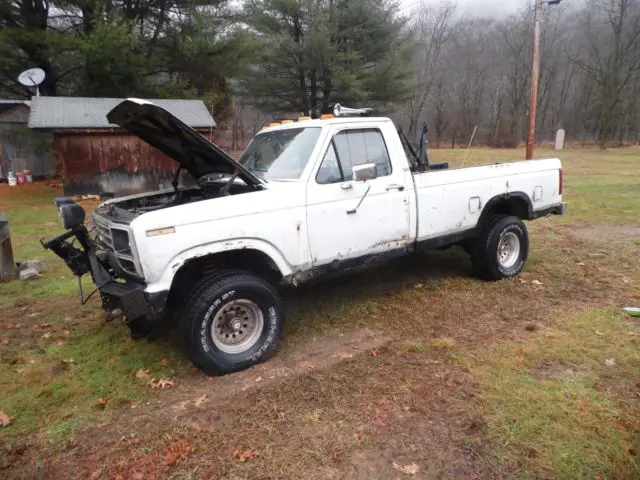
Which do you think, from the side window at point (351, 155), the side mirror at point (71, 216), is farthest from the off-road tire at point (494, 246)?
the side mirror at point (71, 216)

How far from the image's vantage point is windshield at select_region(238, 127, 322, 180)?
4449 millimetres

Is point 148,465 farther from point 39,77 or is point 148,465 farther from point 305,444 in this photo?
point 39,77

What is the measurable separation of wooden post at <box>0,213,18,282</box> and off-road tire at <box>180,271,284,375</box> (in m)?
4.56

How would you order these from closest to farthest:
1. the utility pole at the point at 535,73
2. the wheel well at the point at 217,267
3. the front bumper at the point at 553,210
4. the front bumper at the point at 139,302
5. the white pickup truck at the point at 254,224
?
the front bumper at the point at 139,302
the white pickup truck at the point at 254,224
the wheel well at the point at 217,267
the front bumper at the point at 553,210
the utility pole at the point at 535,73

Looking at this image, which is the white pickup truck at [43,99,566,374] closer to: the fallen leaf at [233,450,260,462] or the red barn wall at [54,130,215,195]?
the fallen leaf at [233,450,260,462]

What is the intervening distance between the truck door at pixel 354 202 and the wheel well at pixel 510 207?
4.91 ft

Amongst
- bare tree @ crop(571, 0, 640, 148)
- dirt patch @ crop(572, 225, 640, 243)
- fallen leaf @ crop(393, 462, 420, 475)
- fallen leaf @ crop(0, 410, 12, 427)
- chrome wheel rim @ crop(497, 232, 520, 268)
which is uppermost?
bare tree @ crop(571, 0, 640, 148)

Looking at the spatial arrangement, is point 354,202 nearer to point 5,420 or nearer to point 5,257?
point 5,420

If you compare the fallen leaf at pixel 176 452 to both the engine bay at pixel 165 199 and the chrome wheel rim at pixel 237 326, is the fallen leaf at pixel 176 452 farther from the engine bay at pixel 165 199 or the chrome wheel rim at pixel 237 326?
the engine bay at pixel 165 199

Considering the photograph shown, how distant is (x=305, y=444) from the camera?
297cm

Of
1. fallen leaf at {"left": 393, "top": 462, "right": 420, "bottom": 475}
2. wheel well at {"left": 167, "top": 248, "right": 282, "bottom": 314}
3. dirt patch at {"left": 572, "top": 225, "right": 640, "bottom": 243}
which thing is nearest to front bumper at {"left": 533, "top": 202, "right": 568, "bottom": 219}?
dirt patch at {"left": 572, "top": 225, "right": 640, "bottom": 243}

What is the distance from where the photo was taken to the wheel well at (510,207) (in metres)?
5.73

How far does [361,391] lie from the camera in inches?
139

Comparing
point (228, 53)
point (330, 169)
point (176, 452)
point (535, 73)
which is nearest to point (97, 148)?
point (228, 53)
